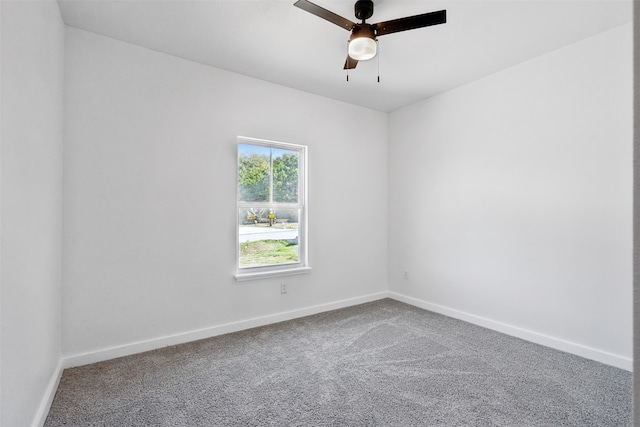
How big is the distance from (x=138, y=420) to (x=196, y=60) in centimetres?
303

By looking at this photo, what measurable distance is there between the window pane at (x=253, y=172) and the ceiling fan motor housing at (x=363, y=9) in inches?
70.9

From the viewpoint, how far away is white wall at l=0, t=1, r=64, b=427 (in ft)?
4.43

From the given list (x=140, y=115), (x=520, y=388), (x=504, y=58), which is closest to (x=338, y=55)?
(x=504, y=58)

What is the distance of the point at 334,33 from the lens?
2.62m

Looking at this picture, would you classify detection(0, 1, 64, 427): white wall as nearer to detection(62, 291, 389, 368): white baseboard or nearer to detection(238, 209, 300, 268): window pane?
detection(62, 291, 389, 368): white baseboard

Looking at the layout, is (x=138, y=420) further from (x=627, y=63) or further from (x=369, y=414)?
(x=627, y=63)

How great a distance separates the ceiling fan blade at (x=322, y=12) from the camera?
1.92 m

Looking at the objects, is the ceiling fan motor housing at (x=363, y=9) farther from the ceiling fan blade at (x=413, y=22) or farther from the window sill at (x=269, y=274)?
the window sill at (x=269, y=274)

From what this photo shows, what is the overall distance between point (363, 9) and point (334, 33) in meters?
0.45

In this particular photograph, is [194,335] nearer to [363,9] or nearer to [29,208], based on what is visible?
[29,208]

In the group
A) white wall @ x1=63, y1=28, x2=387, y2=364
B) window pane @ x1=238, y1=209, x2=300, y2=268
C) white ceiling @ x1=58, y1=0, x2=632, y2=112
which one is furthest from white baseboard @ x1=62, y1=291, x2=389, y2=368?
white ceiling @ x1=58, y1=0, x2=632, y2=112

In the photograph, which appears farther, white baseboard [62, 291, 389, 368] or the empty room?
white baseboard [62, 291, 389, 368]

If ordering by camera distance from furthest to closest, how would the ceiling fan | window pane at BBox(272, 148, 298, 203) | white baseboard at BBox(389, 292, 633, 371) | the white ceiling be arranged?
window pane at BBox(272, 148, 298, 203) < white baseboard at BBox(389, 292, 633, 371) < the white ceiling < the ceiling fan

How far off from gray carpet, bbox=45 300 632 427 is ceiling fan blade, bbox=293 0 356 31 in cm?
256
